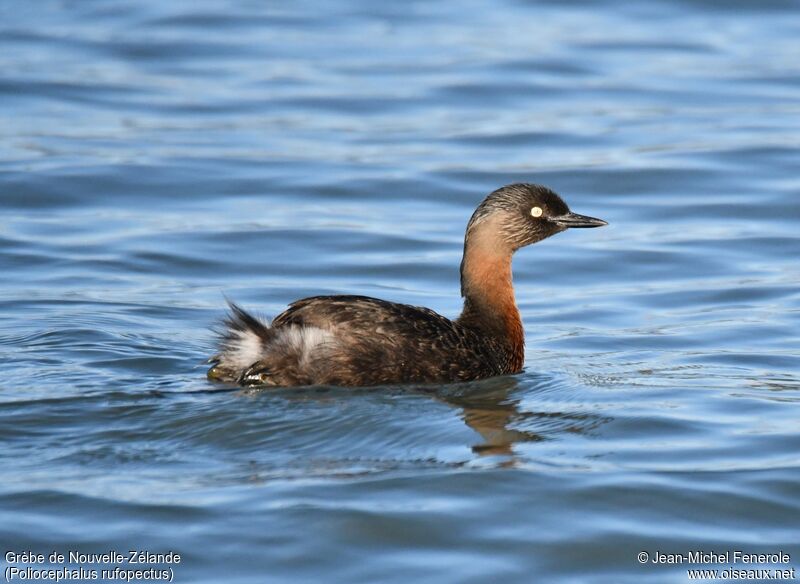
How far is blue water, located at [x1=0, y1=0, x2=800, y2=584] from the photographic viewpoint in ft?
20.9

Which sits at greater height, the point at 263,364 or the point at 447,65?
the point at 447,65

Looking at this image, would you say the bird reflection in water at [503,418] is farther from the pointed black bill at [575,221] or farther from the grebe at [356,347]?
the pointed black bill at [575,221]

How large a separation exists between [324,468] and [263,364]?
47.1 inches

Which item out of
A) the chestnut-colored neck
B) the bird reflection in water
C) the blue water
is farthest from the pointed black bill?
the bird reflection in water

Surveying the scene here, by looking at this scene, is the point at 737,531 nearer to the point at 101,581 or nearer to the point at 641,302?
the point at 101,581

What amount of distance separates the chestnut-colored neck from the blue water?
1.12ft

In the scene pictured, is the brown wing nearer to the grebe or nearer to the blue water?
the grebe

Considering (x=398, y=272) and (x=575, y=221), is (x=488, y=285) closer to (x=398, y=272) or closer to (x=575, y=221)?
(x=575, y=221)

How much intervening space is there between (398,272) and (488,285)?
2667 mm

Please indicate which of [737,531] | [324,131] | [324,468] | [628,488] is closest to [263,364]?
[324,468]

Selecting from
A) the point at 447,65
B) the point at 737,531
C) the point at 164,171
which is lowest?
the point at 737,531

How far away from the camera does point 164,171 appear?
1421 cm

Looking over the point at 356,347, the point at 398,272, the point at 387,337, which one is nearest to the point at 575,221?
the point at 387,337

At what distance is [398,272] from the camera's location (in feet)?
38.0
